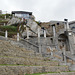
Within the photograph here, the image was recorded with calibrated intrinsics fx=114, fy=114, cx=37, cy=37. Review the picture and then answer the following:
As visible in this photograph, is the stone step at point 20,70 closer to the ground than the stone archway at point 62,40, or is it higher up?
closer to the ground

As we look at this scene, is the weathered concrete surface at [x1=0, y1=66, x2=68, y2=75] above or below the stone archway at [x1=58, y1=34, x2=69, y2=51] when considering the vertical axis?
below

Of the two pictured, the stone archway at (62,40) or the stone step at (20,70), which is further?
the stone archway at (62,40)

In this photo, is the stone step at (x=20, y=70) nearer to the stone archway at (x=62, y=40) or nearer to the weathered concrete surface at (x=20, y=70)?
the weathered concrete surface at (x=20, y=70)

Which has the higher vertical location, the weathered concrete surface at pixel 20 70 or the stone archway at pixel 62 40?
the stone archway at pixel 62 40

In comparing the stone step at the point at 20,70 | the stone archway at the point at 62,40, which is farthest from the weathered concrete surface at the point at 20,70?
the stone archway at the point at 62,40

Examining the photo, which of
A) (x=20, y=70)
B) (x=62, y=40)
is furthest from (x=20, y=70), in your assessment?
(x=62, y=40)

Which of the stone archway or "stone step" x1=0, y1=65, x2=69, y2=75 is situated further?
the stone archway

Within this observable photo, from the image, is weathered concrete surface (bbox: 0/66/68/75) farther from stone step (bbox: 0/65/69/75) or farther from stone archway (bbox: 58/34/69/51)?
stone archway (bbox: 58/34/69/51)

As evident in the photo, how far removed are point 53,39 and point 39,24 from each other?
7.22 meters

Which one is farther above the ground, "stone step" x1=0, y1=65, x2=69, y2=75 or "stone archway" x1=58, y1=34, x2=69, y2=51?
"stone archway" x1=58, y1=34, x2=69, y2=51

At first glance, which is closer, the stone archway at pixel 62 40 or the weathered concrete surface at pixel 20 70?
the weathered concrete surface at pixel 20 70

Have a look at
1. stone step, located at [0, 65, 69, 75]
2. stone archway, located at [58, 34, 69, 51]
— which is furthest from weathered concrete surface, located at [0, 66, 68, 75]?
stone archway, located at [58, 34, 69, 51]

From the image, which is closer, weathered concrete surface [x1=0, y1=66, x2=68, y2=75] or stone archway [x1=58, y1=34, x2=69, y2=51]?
weathered concrete surface [x1=0, y1=66, x2=68, y2=75]

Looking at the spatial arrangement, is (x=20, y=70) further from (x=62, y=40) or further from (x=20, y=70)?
(x=62, y=40)
